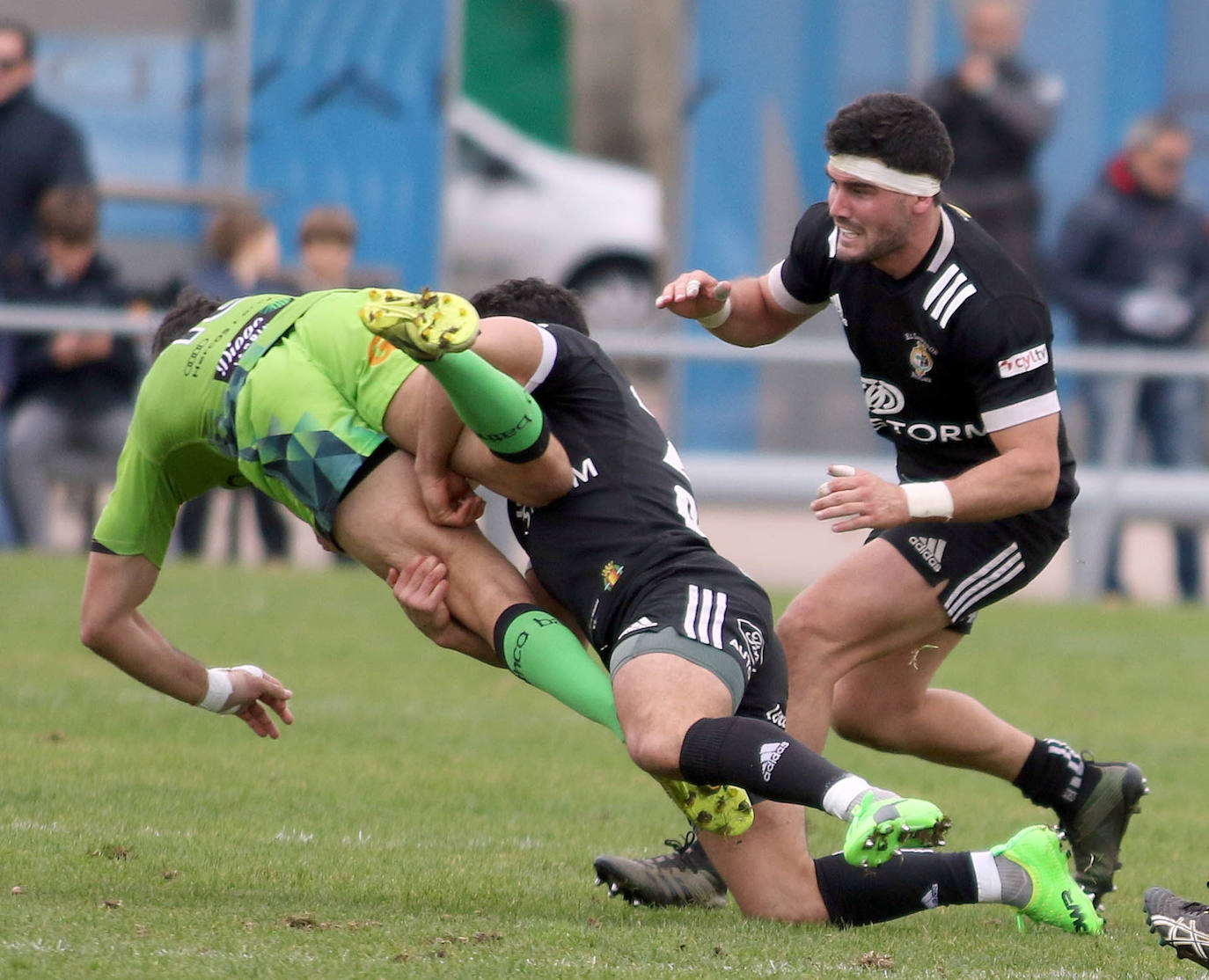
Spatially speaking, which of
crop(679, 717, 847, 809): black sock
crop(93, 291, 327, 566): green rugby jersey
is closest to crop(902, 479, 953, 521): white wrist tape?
crop(679, 717, 847, 809): black sock

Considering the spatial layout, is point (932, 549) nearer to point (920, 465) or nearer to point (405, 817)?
point (920, 465)

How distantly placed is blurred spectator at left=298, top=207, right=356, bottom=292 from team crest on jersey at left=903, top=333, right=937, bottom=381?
279 inches

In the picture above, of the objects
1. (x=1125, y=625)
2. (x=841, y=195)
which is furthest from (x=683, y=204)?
(x=841, y=195)

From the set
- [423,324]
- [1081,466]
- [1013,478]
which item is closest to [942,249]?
[1013,478]

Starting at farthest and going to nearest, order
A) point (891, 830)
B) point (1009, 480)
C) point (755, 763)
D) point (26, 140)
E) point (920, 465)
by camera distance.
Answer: point (26, 140)
point (920, 465)
point (1009, 480)
point (755, 763)
point (891, 830)

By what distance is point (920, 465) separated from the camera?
588 centimetres

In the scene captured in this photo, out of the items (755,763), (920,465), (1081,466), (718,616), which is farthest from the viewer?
(1081,466)

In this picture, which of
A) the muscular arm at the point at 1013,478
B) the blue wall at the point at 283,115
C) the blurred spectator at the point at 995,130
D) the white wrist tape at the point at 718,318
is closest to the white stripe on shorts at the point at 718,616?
the muscular arm at the point at 1013,478

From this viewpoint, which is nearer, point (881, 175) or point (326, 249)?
point (881, 175)

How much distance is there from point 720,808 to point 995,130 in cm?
930

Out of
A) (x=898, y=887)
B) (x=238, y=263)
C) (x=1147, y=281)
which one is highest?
(x=898, y=887)

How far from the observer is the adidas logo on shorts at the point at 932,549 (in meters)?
5.79

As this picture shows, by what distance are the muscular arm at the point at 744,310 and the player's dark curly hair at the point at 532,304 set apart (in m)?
0.32

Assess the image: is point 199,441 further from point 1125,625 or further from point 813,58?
point 813,58
